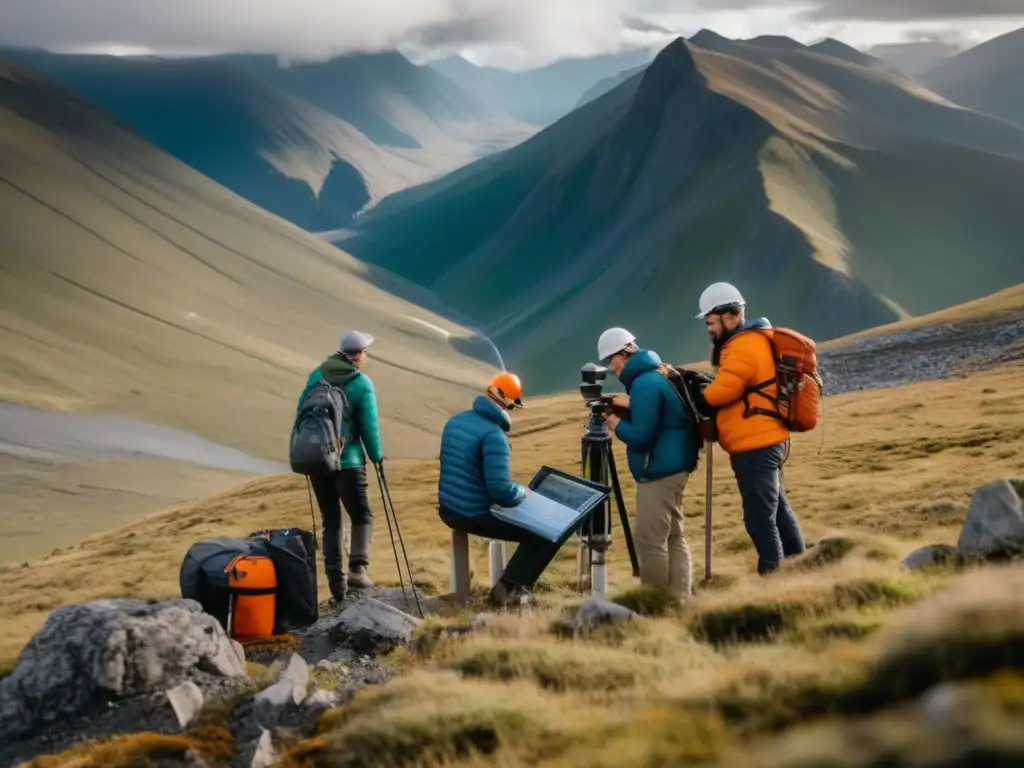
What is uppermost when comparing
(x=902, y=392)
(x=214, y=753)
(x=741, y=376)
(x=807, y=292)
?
(x=807, y=292)

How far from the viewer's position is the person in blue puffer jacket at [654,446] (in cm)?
1292

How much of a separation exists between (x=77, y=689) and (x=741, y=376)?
8433 millimetres

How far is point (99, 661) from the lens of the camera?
11.0 metres

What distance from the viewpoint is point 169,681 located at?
11328mm

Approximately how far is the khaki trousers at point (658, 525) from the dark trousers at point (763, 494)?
0.76m

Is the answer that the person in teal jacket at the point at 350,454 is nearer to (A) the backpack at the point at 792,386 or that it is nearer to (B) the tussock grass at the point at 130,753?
(A) the backpack at the point at 792,386

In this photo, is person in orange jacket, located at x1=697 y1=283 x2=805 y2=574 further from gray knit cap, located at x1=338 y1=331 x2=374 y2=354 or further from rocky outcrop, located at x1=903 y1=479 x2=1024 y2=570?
gray knit cap, located at x1=338 y1=331 x2=374 y2=354

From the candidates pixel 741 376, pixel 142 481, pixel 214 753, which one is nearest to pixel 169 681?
pixel 214 753

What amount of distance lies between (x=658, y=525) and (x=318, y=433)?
523 centimetres

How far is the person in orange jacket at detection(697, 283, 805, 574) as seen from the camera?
12922 millimetres

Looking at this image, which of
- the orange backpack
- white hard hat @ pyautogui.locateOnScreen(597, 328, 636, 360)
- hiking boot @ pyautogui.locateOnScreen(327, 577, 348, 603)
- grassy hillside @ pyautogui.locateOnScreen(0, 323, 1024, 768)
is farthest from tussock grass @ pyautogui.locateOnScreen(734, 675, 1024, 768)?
hiking boot @ pyautogui.locateOnScreen(327, 577, 348, 603)

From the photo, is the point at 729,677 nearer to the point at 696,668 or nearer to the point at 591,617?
the point at 696,668

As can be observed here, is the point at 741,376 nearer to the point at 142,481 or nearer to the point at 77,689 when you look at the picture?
the point at 77,689

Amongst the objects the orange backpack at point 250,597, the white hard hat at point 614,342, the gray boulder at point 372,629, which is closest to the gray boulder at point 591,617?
the gray boulder at point 372,629
